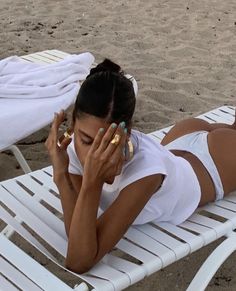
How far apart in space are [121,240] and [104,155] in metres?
0.47

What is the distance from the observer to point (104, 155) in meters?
1.63

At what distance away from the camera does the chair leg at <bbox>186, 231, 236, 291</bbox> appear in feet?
6.09

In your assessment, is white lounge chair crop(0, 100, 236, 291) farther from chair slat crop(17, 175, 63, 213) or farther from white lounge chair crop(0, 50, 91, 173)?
white lounge chair crop(0, 50, 91, 173)

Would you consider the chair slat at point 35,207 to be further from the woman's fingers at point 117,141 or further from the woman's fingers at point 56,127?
the woman's fingers at point 117,141

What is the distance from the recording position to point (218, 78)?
4.45 m

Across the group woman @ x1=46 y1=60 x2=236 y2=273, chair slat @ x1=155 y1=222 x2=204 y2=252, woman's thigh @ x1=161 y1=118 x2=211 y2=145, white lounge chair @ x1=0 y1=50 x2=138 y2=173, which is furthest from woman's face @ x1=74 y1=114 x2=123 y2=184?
white lounge chair @ x1=0 y1=50 x2=138 y2=173

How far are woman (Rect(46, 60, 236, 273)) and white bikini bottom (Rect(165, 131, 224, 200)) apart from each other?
182 mm

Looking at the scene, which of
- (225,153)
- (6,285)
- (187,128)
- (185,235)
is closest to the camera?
(6,285)

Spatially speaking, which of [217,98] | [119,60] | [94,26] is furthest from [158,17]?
[217,98]

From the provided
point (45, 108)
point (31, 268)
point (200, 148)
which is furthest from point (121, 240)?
point (45, 108)

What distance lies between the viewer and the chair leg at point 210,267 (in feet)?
6.09

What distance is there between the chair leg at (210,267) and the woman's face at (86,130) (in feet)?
1.68

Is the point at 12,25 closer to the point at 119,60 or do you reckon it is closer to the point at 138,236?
A: the point at 119,60

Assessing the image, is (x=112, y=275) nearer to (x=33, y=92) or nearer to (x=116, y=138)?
(x=116, y=138)
